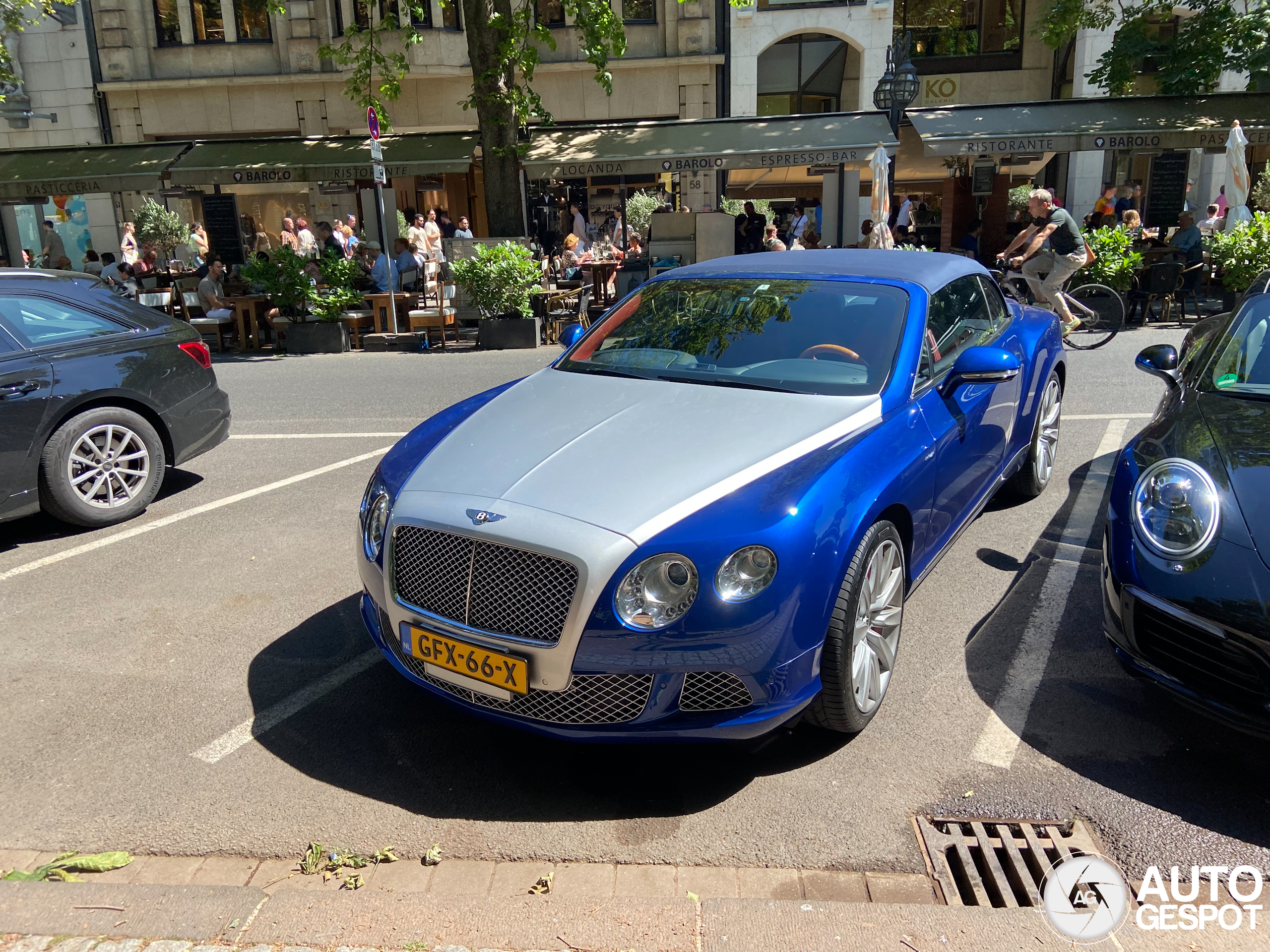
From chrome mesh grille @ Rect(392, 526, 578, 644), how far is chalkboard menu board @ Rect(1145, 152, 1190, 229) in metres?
22.1

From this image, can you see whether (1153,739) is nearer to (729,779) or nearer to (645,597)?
(729,779)

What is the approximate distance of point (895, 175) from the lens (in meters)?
25.3

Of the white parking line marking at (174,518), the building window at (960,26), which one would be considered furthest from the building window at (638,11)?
the white parking line marking at (174,518)

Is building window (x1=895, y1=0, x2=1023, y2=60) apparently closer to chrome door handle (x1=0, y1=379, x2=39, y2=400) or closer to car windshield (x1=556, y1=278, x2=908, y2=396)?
car windshield (x1=556, y1=278, x2=908, y2=396)

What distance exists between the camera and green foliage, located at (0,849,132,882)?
292 centimetres

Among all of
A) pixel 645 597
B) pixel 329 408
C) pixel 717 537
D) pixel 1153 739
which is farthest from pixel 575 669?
pixel 329 408

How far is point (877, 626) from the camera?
3.56 metres

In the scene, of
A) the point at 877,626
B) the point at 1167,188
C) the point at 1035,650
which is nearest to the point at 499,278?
the point at 1035,650

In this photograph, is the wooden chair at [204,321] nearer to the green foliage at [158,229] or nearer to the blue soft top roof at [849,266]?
the green foliage at [158,229]

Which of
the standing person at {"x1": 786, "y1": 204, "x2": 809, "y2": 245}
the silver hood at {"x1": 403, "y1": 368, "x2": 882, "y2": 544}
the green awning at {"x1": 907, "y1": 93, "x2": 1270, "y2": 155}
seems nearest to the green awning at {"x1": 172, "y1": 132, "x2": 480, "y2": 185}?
the standing person at {"x1": 786, "y1": 204, "x2": 809, "y2": 245}

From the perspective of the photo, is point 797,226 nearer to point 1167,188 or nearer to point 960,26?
point 1167,188

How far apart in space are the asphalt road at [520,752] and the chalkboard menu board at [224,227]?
17350 millimetres

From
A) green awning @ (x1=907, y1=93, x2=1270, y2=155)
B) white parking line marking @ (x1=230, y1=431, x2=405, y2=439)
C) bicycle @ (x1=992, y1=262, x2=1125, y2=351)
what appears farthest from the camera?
green awning @ (x1=907, y1=93, x2=1270, y2=155)

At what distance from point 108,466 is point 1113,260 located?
1260 centimetres
